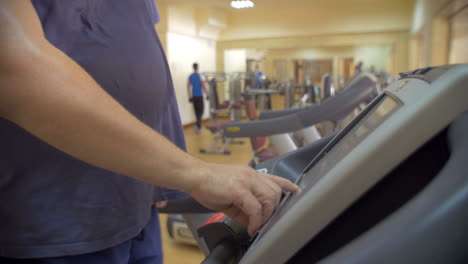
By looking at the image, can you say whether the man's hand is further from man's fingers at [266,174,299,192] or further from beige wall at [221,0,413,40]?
beige wall at [221,0,413,40]

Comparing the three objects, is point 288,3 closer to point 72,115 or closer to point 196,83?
point 196,83

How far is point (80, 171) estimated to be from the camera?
23.2 inches

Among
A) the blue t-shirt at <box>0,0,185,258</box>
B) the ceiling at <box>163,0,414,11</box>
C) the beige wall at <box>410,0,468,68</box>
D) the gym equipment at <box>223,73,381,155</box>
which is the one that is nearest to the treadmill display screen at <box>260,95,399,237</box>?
the blue t-shirt at <box>0,0,185,258</box>

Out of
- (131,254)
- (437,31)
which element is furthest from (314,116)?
(437,31)

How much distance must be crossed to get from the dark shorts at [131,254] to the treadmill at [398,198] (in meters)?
0.33

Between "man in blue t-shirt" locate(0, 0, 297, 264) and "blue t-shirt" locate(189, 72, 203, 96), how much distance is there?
7.07 metres

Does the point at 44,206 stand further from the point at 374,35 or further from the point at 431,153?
the point at 374,35

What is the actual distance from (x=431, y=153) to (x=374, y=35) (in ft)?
35.6

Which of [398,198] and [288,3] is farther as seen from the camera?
[288,3]

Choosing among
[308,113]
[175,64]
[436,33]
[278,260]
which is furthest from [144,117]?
[175,64]

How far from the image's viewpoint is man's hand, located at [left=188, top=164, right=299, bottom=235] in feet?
1.56

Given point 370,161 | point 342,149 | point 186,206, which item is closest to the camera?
point 370,161

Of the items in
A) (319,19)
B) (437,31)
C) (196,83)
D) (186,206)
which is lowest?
(186,206)

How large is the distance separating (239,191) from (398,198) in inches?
7.2
